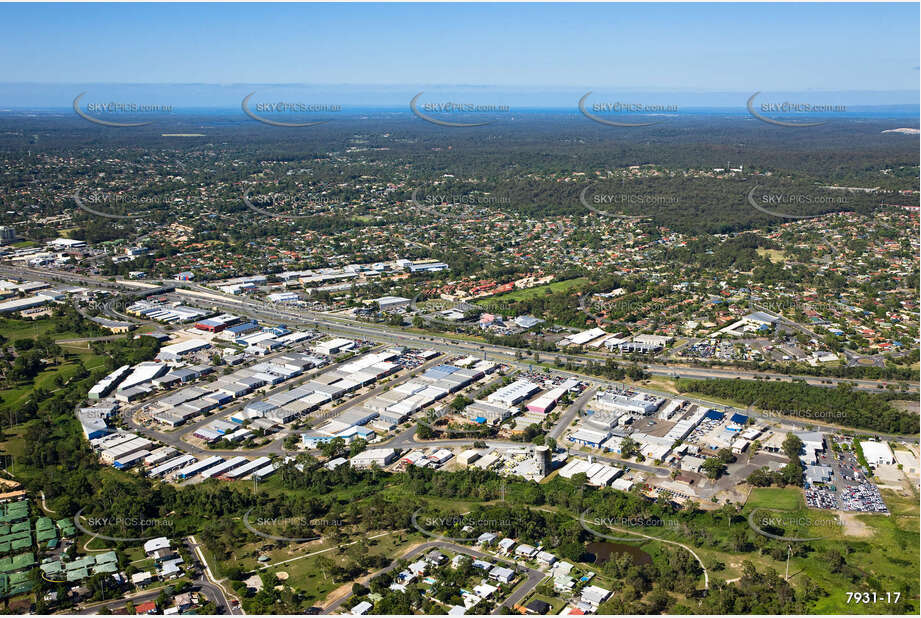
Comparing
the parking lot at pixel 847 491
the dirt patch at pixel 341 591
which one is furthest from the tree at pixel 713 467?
the dirt patch at pixel 341 591

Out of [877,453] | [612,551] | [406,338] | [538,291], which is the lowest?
[612,551]

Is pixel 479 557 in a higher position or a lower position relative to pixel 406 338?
lower

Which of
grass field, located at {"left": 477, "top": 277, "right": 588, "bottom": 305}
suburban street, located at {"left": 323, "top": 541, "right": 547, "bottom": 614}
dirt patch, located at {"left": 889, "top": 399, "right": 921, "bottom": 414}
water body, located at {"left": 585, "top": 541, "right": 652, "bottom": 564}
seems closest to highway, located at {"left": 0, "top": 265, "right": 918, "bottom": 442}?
dirt patch, located at {"left": 889, "top": 399, "right": 921, "bottom": 414}

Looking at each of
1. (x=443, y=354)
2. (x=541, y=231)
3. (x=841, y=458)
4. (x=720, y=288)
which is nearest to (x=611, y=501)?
(x=841, y=458)

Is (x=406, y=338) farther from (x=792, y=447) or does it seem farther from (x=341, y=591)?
(x=341, y=591)

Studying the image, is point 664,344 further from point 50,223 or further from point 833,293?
point 50,223

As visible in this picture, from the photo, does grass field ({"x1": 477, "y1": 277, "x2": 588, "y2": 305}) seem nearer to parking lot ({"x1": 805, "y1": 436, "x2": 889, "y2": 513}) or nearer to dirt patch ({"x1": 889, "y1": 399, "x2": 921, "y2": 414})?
dirt patch ({"x1": 889, "y1": 399, "x2": 921, "y2": 414})

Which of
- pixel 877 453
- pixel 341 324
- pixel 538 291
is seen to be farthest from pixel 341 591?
pixel 538 291
